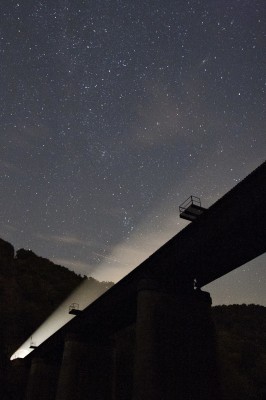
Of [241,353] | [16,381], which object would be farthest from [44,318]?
[241,353]

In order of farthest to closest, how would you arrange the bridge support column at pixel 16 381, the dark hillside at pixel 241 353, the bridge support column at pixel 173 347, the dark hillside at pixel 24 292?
the dark hillside at pixel 241 353
the dark hillside at pixel 24 292
the bridge support column at pixel 16 381
the bridge support column at pixel 173 347

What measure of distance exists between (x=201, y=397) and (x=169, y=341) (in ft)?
8.41

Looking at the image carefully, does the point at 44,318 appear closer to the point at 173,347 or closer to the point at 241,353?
the point at 241,353

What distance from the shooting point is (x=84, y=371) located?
2509 cm

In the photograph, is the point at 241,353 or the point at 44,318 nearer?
the point at 44,318

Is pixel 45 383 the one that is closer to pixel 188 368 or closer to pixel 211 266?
pixel 188 368

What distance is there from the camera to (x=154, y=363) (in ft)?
47.7

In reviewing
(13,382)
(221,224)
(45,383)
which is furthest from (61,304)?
(221,224)

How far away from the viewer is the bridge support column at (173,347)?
14.5 meters

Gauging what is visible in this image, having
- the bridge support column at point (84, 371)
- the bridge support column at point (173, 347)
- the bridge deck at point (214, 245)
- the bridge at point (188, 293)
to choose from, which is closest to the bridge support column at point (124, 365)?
the bridge support column at point (84, 371)

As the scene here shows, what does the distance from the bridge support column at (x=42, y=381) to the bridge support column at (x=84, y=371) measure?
8.72 meters

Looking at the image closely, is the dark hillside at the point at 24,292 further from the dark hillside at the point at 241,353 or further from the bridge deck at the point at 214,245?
the bridge deck at the point at 214,245

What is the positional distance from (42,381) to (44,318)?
76.3 ft

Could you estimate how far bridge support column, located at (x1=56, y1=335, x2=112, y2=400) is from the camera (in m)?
24.6
